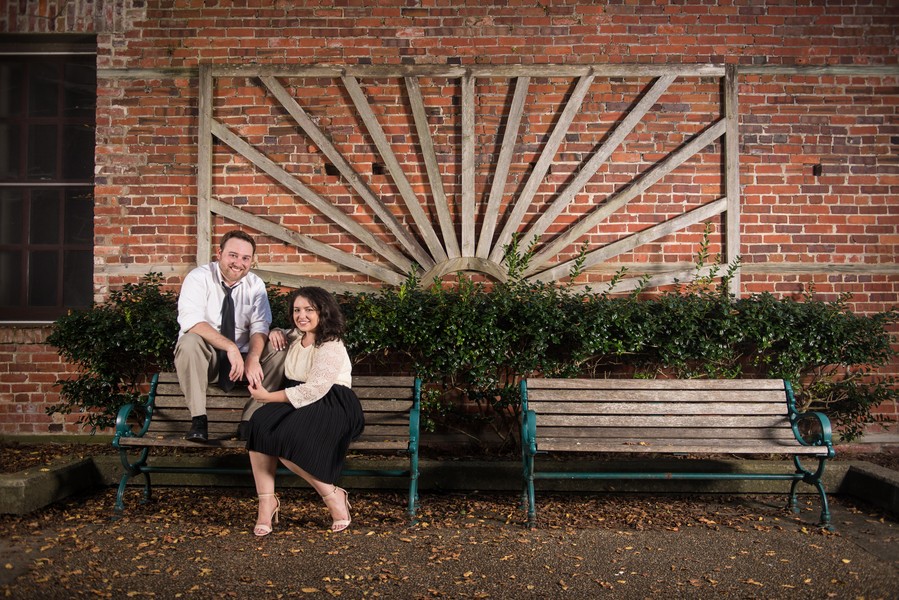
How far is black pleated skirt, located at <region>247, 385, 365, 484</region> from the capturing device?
380 centimetres

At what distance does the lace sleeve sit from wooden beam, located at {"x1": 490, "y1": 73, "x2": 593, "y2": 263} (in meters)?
2.28

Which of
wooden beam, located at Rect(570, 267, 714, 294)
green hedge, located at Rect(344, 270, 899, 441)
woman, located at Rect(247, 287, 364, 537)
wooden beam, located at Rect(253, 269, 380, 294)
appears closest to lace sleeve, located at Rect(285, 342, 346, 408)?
woman, located at Rect(247, 287, 364, 537)

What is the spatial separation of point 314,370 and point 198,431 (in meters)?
0.84

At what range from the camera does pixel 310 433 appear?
3.83 meters

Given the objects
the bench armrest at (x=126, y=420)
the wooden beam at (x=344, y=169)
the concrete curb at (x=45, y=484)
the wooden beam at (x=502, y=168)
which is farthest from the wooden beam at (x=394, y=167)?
the concrete curb at (x=45, y=484)

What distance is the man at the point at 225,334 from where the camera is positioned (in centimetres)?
414

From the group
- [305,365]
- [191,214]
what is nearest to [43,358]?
[191,214]

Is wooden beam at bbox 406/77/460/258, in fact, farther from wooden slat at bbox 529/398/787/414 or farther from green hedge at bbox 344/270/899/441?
wooden slat at bbox 529/398/787/414

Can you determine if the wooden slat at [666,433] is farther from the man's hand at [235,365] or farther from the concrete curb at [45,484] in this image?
the concrete curb at [45,484]

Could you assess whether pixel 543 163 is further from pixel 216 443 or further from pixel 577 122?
pixel 216 443

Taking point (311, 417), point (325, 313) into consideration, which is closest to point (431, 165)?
point (325, 313)

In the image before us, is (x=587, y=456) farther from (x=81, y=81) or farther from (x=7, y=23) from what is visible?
(x=7, y=23)

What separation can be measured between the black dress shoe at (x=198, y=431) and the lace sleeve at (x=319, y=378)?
0.64 m

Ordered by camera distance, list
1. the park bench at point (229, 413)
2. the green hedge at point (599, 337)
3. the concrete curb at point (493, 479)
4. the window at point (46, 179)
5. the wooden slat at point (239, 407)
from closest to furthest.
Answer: the park bench at point (229, 413) < the wooden slat at point (239, 407) < the concrete curb at point (493, 479) < the green hedge at point (599, 337) < the window at point (46, 179)
